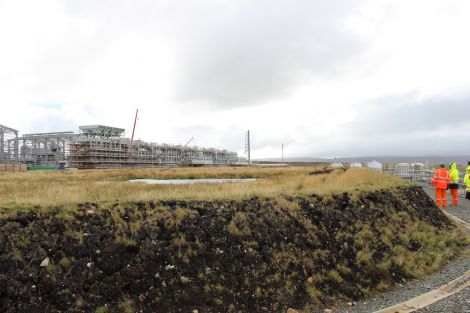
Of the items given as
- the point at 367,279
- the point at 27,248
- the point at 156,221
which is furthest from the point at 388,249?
the point at 27,248

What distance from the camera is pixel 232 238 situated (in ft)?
34.8

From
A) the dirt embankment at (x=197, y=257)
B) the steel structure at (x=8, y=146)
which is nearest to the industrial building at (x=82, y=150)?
the steel structure at (x=8, y=146)

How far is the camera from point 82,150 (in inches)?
4104

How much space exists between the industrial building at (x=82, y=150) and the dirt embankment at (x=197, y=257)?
81.3 metres

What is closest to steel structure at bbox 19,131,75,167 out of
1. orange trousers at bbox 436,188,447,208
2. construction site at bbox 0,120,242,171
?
construction site at bbox 0,120,242,171

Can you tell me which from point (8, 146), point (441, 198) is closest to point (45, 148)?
point (8, 146)

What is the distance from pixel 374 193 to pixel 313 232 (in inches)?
242

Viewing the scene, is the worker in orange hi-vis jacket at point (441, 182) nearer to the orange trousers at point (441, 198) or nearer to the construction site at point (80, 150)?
the orange trousers at point (441, 198)

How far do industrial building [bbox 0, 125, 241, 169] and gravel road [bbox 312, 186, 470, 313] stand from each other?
8275 cm

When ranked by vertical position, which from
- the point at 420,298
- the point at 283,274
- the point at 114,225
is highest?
the point at 114,225

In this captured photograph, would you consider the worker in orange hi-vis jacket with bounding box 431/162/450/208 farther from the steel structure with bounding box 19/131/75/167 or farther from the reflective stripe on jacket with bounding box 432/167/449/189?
the steel structure with bounding box 19/131/75/167

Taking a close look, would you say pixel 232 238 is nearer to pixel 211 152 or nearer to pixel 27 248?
pixel 27 248

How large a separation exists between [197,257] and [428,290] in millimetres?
7179

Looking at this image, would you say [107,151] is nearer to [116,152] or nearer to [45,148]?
[116,152]
